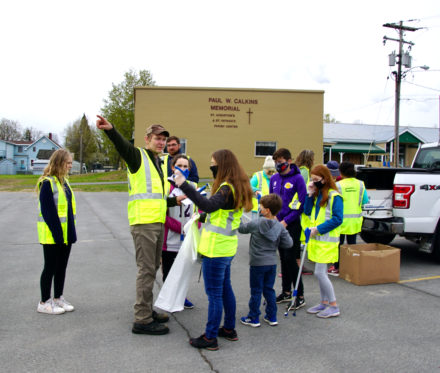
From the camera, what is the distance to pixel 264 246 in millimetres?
4145

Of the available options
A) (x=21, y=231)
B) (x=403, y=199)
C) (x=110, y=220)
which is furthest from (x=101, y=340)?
(x=110, y=220)

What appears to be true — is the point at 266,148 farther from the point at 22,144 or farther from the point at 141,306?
the point at 22,144

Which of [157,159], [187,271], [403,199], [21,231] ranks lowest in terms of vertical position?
[21,231]

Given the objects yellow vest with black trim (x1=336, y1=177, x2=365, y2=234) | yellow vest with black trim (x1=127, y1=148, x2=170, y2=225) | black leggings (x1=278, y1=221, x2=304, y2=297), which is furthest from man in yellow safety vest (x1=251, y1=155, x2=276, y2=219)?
yellow vest with black trim (x1=127, y1=148, x2=170, y2=225)

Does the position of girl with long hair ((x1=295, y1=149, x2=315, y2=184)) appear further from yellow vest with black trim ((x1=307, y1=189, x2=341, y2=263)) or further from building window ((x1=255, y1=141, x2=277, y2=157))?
building window ((x1=255, y1=141, x2=277, y2=157))

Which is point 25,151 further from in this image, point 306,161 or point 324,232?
point 324,232

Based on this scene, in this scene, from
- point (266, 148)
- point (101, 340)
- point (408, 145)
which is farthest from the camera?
point (408, 145)

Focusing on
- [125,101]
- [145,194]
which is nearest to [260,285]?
[145,194]

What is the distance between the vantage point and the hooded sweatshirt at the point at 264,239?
13.4ft

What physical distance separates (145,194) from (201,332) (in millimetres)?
1549

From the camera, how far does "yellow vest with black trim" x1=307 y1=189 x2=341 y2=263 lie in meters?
4.58

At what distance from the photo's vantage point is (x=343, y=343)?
3861 mm

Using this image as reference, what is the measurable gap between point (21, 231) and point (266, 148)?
18.9 m

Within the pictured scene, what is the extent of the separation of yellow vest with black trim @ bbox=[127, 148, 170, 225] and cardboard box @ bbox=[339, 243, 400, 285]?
10.7 feet
